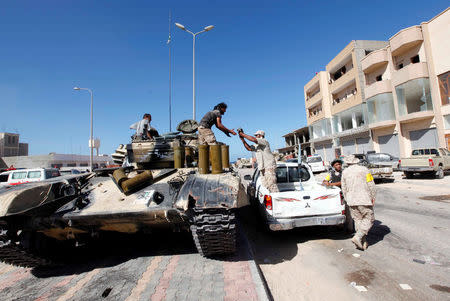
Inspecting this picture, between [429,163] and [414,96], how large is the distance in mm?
10274

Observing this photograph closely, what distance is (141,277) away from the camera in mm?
3330

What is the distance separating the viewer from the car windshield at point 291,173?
618cm

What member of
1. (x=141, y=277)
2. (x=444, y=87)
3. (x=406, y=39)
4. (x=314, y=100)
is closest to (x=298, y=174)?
A: (x=141, y=277)

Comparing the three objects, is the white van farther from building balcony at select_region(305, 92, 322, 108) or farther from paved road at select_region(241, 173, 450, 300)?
building balcony at select_region(305, 92, 322, 108)

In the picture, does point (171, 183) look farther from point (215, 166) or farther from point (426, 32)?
point (426, 32)

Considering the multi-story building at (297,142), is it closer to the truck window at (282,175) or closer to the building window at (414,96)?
the building window at (414,96)

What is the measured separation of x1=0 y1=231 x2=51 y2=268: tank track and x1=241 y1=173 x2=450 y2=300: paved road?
3255 mm

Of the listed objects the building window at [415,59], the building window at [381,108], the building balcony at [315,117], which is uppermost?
the building window at [415,59]

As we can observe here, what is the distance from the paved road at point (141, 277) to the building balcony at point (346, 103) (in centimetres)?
2351

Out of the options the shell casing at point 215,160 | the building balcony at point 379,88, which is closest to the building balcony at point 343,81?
the building balcony at point 379,88

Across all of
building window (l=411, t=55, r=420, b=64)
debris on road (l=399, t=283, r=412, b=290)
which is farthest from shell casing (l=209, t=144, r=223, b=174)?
building window (l=411, t=55, r=420, b=64)

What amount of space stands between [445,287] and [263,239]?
109 inches

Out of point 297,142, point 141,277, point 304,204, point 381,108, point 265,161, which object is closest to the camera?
point 141,277

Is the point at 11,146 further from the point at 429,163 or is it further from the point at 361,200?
the point at 429,163
